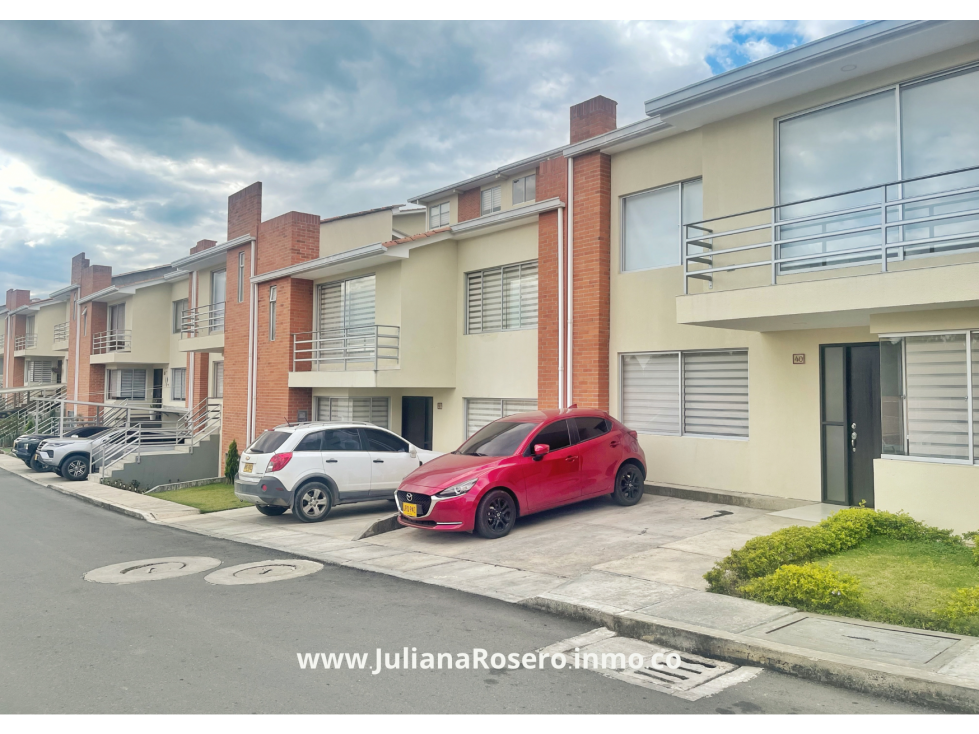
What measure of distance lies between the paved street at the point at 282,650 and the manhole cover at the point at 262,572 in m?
0.20

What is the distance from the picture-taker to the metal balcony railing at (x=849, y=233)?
8.66 meters

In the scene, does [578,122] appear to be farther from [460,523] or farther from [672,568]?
[672,568]

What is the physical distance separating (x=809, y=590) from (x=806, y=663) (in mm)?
1458

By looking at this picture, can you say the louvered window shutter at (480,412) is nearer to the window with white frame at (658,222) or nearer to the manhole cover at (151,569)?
the window with white frame at (658,222)

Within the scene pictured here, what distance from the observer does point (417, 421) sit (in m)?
19.6

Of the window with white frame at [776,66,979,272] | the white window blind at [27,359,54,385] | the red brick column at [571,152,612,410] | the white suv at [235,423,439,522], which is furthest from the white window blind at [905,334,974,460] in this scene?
the white window blind at [27,359,54,385]

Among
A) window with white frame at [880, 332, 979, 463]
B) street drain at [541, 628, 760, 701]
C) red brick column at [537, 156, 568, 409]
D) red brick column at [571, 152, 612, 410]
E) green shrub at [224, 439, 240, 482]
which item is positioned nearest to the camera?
street drain at [541, 628, 760, 701]

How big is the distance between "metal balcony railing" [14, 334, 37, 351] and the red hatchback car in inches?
1734

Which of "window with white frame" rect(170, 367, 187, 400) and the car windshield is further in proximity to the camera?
"window with white frame" rect(170, 367, 187, 400)

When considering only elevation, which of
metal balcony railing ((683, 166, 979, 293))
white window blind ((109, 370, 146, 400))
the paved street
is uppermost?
metal balcony railing ((683, 166, 979, 293))

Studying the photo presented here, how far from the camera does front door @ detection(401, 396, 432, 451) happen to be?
62.9ft

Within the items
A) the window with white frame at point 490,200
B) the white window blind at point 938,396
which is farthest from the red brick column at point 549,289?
the window with white frame at point 490,200

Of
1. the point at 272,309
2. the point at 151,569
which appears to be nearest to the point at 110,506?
the point at 272,309

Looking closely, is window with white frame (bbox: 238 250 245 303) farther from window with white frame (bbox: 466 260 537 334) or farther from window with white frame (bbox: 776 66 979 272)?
window with white frame (bbox: 776 66 979 272)
